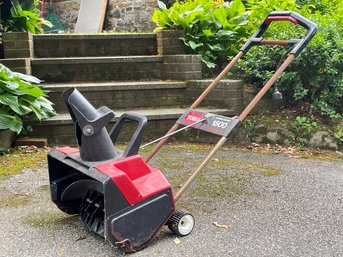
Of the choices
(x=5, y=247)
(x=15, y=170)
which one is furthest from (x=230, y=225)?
(x=15, y=170)

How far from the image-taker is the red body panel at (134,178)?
6.99 ft

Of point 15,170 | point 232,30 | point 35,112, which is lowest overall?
point 15,170

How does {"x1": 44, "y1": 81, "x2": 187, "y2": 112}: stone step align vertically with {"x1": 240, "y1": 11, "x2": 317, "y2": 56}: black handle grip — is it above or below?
below

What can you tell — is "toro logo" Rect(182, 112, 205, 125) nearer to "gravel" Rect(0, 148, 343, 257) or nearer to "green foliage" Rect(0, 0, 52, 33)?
"gravel" Rect(0, 148, 343, 257)

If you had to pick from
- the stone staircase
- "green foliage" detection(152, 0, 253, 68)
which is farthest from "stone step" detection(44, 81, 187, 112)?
"green foliage" detection(152, 0, 253, 68)

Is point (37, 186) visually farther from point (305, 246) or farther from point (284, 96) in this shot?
point (284, 96)

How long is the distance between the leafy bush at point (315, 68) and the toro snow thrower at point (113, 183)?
7.29ft

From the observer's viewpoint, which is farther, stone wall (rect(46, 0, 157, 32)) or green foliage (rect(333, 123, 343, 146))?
stone wall (rect(46, 0, 157, 32))

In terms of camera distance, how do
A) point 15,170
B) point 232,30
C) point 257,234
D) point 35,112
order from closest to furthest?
point 257,234, point 15,170, point 35,112, point 232,30

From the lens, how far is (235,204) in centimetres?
295

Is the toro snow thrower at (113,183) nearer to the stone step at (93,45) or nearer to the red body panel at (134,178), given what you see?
the red body panel at (134,178)

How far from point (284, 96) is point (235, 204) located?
2.36 m

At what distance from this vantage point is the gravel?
91.5 inches

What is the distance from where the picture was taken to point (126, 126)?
466 centimetres
